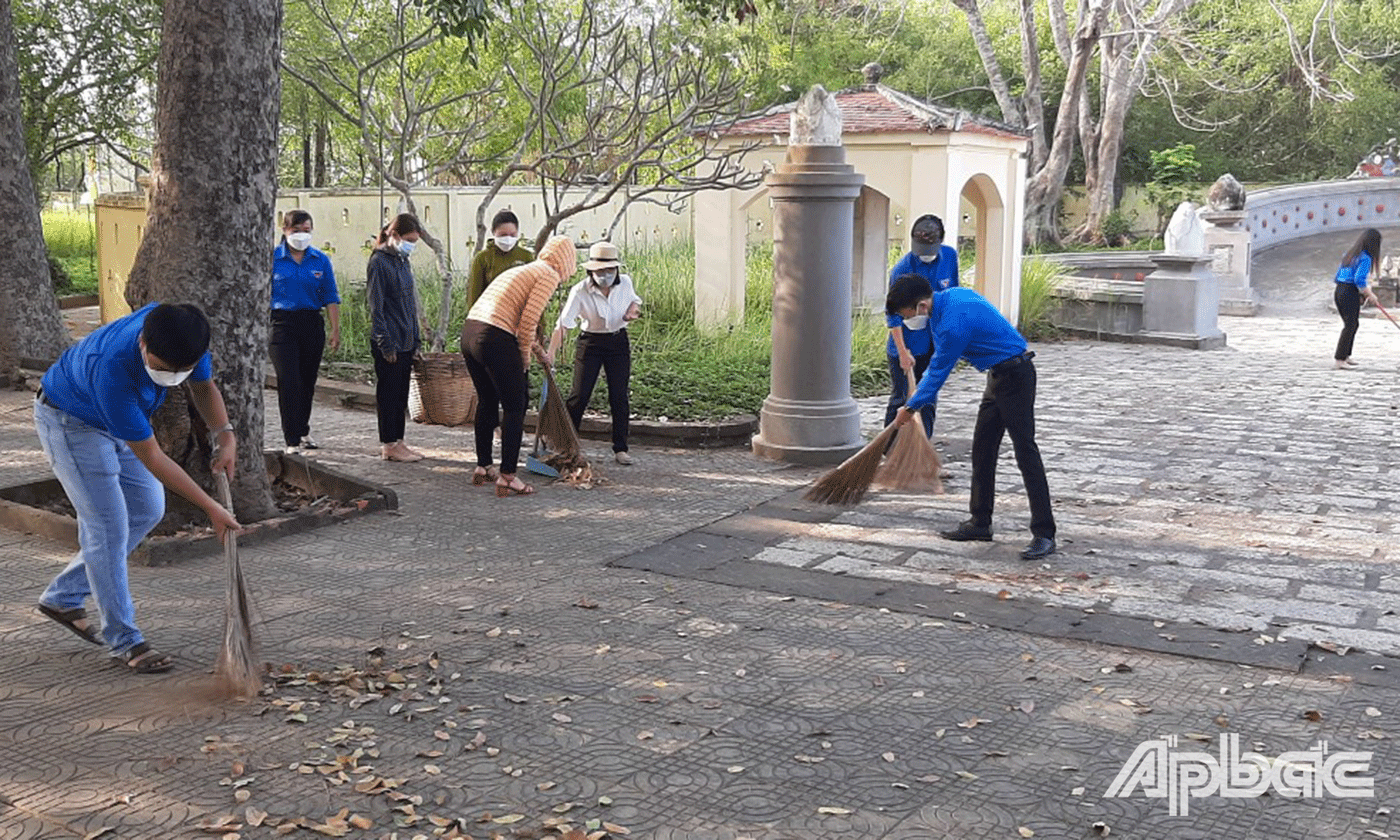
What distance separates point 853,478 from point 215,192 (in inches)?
151

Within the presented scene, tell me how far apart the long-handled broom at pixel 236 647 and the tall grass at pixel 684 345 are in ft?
19.9

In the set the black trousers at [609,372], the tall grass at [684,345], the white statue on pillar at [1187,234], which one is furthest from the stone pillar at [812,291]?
the white statue on pillar at [1187,234]

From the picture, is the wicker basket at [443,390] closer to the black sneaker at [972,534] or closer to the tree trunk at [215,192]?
the tree trunk at [215,192]

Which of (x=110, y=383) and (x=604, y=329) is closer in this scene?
(x=110, y=383)

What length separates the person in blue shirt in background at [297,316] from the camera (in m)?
9.96

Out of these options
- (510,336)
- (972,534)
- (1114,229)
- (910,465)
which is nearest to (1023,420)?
(972,534)

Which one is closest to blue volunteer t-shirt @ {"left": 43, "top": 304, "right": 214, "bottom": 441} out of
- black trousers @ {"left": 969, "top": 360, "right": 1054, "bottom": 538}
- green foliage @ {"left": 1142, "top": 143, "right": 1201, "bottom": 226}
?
black trousers @ {"left": 969, "top": 360, "right": 1054, "bottom": 538}

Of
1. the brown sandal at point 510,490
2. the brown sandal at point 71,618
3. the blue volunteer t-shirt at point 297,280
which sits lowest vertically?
the brown sandal at point 71,618

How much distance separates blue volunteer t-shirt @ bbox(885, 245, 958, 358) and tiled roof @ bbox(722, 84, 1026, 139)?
5.33 m

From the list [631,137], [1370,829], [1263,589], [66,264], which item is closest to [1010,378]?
[1263,589]

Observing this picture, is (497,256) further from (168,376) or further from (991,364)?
(168,376)

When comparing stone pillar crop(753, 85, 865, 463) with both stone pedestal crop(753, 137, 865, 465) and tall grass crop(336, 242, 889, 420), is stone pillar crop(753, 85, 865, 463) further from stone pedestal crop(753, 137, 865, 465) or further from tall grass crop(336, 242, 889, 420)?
tall grass crop(336, 242, 889, 420)

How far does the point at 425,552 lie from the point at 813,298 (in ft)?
12.1

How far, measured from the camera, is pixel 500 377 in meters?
8.82
